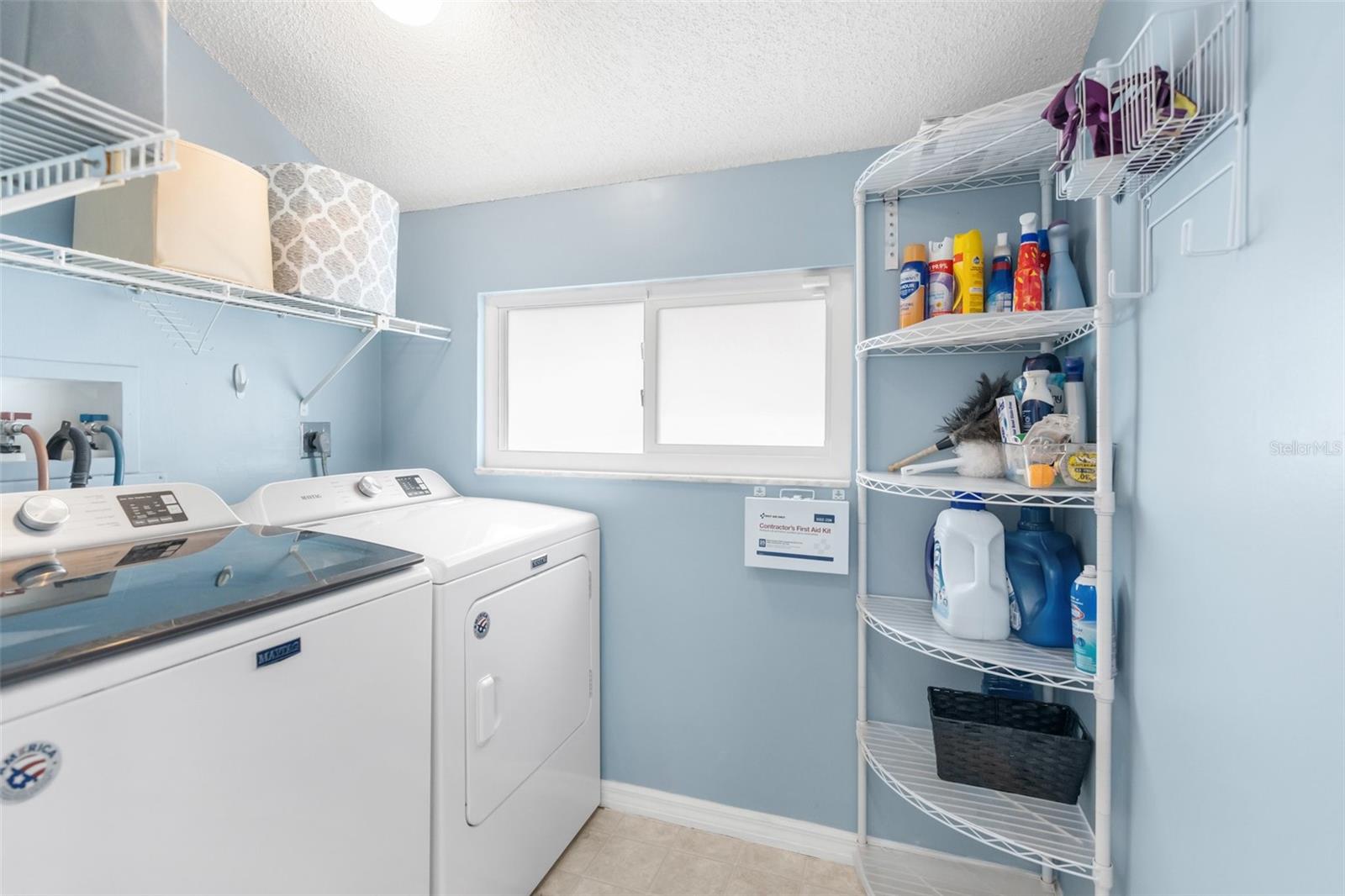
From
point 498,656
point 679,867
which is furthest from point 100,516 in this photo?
point 679,867

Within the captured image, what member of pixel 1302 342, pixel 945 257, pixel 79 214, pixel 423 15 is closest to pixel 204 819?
pixel 79 214

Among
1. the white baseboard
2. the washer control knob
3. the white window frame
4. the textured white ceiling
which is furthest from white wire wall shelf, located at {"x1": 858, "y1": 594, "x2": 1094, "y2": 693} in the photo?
the washer control knob

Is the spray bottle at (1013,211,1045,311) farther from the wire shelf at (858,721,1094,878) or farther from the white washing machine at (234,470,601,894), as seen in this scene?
the white washing machine at (234,470,601,894)

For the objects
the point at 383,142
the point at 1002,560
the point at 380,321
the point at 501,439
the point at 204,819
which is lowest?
the point at 204,819

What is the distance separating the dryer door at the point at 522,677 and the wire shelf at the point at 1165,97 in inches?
63.4

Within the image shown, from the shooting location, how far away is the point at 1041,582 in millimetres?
1459

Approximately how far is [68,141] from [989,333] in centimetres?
180

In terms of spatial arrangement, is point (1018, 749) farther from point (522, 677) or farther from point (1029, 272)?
point (522, 677)

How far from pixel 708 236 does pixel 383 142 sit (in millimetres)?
1213

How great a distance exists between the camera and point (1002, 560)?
4.83 ft

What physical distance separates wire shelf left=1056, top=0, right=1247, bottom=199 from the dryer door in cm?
161

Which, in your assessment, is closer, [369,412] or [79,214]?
[79,214]

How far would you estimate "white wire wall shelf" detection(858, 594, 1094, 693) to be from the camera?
1285 mm

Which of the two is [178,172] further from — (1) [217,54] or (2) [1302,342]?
(2) [1302,342]
